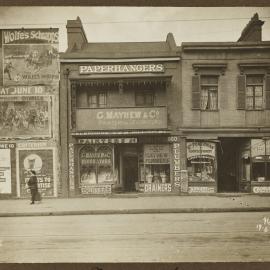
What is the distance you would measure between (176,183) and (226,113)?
80.8 inches

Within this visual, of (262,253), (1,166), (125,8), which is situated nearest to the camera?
(262,253)

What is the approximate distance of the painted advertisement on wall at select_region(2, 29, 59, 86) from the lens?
955 cm

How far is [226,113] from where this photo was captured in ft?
35.0

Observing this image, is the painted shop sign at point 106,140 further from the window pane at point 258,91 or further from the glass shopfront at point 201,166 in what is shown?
the window pane at point 258,91

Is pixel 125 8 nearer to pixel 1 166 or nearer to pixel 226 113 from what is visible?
pixel 226 113

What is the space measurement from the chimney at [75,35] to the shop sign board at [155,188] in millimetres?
3745

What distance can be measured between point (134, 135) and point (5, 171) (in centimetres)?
315

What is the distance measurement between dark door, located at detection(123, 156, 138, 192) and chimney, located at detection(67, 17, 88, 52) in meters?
3.10

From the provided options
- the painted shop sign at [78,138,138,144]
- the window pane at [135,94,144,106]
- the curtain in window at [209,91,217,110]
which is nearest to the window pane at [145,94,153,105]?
the window pane at [135,94,144,106]

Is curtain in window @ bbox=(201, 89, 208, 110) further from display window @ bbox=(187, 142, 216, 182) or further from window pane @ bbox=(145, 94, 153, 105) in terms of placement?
window pane @ bbox=(145, 94, 153, 105)

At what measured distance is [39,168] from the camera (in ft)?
34.1

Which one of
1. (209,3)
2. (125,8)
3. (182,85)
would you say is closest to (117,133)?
(182,85)

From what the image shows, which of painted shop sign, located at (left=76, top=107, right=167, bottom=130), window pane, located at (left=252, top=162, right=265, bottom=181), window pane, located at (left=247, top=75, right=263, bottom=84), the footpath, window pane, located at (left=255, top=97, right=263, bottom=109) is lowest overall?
the footpath

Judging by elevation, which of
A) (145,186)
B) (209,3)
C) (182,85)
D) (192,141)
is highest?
(209,3)
